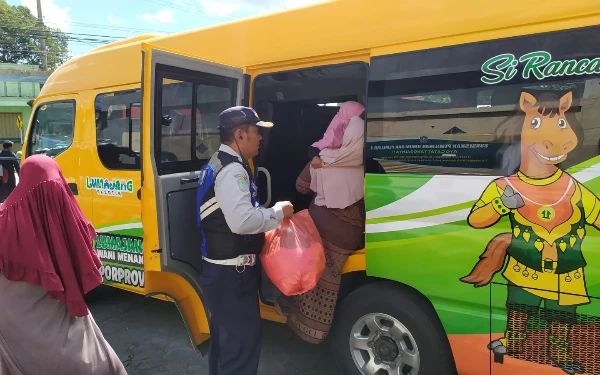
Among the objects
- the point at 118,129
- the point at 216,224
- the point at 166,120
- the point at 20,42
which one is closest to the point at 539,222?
the point at 216,224

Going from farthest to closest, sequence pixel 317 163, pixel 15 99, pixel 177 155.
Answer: pixel 15 99 → pixel 177 155 → pixel 317 163

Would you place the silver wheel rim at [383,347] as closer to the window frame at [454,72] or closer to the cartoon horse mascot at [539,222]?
the cartoon horse mascot at [539,222]

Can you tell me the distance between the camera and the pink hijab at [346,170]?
2838mm

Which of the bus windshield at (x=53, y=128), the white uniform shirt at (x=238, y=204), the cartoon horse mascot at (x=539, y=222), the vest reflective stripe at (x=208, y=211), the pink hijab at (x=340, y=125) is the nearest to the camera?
the cartoon horse mascot at (x=539, y=222)

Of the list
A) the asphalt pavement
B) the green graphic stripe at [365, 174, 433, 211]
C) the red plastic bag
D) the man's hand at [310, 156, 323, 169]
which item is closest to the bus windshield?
the asphalt pavement

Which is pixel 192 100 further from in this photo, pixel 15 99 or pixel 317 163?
pixel 15 99

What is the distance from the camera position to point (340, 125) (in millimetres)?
2965

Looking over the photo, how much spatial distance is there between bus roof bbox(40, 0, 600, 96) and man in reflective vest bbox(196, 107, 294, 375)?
839 mm

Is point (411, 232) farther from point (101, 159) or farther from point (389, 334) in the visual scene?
point (101, 159)

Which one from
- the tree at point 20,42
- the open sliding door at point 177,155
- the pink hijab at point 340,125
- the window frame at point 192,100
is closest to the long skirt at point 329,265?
the pink hijab at point 340,125

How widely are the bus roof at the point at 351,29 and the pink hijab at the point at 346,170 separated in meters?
0.54

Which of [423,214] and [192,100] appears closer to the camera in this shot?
[423,214]

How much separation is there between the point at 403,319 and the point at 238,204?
3.98 feet

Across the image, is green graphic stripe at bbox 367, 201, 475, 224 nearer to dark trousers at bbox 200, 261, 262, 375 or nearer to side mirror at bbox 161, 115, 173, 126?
dark trousers at bbox 200, 261, 262, 375
